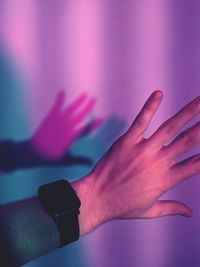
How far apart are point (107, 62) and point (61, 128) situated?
8.1 inches

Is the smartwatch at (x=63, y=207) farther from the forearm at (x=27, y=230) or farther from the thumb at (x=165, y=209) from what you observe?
the thumb at (x=165, y=209)

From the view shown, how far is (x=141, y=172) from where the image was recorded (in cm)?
82

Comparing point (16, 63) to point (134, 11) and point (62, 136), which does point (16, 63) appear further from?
point (134, 11)

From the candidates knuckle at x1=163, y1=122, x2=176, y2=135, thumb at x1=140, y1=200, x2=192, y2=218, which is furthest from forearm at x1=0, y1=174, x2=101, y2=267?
knuckle at x1=163, y1=122, x2=176, y2=135

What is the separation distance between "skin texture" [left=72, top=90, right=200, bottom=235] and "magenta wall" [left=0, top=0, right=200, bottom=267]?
Answer: 0.20 m

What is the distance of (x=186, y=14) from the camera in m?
1.02

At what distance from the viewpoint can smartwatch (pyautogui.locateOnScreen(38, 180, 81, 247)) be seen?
0.80m

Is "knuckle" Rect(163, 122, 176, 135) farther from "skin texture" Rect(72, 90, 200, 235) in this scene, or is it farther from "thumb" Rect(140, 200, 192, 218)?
"thumb" Rect(140, 200, 192, 218)

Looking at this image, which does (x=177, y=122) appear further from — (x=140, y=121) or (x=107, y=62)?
(x=107, y=62)

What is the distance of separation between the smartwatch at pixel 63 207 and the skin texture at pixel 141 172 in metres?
0.03

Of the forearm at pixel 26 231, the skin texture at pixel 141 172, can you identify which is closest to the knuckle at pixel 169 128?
the skin texture at pixel 141 172

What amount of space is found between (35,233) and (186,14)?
0.66 m

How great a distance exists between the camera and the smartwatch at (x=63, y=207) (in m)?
0.80

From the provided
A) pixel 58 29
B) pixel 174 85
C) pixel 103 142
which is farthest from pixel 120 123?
pixel 58 29
